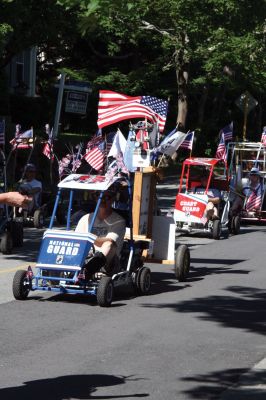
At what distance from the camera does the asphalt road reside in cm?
Answer: 777

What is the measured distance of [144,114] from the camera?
15.3 metres

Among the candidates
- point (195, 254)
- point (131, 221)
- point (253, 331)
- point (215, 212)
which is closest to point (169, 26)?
point (215, 212)

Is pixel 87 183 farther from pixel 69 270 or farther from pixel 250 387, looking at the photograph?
pixel 250 387

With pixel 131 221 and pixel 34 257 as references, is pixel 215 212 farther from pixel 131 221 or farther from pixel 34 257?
pixel 131 221

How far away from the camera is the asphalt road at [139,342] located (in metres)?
7.77

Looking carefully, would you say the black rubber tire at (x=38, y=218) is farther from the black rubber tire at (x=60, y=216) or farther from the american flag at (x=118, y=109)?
the american flag at (x=118, y=109)

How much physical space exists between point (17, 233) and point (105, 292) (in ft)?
21.5

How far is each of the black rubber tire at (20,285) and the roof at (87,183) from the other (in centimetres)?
128

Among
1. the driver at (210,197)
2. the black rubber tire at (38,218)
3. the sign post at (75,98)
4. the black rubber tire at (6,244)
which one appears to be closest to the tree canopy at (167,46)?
the sign post at (75,98)

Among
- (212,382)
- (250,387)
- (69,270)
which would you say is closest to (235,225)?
(69,270)

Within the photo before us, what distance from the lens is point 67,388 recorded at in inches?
300

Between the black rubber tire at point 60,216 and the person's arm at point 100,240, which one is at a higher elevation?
the person's arm at point 100,240

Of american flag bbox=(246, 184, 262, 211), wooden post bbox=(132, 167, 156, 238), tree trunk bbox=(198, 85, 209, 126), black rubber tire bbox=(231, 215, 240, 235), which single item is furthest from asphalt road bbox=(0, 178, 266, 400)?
tree trunk bbox=(198, 85, 209, 126)

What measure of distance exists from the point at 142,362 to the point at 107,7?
10.8 feet
